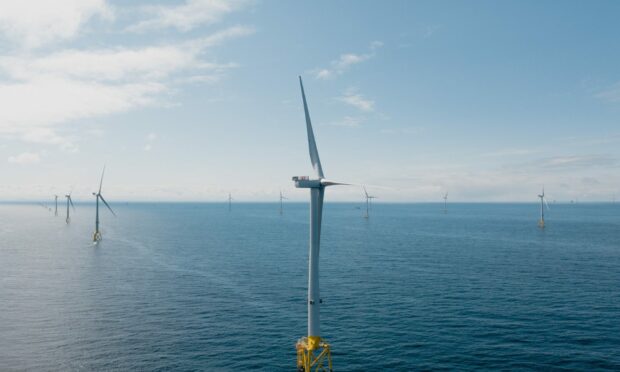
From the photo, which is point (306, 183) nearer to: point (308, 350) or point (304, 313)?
point (308, 350)

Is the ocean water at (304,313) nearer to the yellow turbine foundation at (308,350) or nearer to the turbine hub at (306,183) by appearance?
the yellow turbine foundation at (308,350)

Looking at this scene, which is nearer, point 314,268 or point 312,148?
point 314,268

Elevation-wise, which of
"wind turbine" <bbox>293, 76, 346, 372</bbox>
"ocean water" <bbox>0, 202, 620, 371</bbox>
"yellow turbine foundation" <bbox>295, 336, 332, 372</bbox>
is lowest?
"ocean water" <bbox>0, 202, 620, 371</bbox>

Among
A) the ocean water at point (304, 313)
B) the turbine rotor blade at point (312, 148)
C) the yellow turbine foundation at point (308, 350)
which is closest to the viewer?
the yellow turbine foundation at point (308, 350)

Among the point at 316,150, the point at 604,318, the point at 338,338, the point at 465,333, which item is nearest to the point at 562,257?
the point at 604,318

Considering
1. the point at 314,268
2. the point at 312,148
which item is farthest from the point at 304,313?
the point at 312,148

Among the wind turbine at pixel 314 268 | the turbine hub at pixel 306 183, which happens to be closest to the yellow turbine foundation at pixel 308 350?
the wind turbine at pixel 314 268

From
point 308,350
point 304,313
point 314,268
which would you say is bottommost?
point 304,313

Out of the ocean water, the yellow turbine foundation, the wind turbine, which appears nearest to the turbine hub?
the wind turbine

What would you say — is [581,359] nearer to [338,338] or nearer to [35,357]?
[338,338]

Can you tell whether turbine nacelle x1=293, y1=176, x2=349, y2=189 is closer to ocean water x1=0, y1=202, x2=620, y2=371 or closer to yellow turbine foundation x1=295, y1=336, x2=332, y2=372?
yellow turbine foundation x1=295, y1=336, x2=332, y2=372

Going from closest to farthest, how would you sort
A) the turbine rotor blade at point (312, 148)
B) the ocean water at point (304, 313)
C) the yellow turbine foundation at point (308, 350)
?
the yellow turbine foundation at point (308, 350) < the turbine rotor blade at point (312, 148) < the ocean water at point (304, 313)
